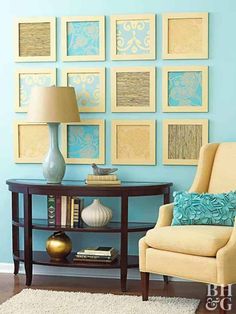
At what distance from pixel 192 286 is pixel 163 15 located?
1964 millimetres

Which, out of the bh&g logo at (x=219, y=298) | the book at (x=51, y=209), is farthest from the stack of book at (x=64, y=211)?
the bh&g logo at (x=219, y=298)

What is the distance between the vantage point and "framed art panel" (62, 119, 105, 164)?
16.2 ft

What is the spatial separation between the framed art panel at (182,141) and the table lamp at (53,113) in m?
0.68

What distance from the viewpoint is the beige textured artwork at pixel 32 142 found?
5.05 metres

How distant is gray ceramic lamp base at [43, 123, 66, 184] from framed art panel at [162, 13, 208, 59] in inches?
39.1

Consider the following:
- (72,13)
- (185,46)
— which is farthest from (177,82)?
(72,13)

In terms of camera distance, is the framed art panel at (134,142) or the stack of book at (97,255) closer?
the stack of book at (97,255)

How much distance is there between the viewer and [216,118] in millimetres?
4793

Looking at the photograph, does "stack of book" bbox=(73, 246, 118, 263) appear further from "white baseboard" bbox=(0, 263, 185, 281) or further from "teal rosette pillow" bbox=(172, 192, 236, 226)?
"teal rosette pillow" bbox=(172, 192, 236, 226)

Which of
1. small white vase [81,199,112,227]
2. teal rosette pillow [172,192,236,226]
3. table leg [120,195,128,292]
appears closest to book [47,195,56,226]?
small white vase [81,199,112,227]

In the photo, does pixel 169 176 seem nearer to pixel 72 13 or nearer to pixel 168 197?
pixel 168 197

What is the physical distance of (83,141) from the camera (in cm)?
498

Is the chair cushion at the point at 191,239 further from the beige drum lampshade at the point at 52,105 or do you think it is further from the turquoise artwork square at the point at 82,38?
the turquoise artwork square at the point at 82,38

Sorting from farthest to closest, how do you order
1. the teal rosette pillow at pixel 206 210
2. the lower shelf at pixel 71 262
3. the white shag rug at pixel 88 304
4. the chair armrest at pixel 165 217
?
the lower shelf at pixel 71 262 → the chair armrest at pixel 165 217 → the teal rosette pillow at pixel 206 210 → the white shag rug at pixel 88 304
